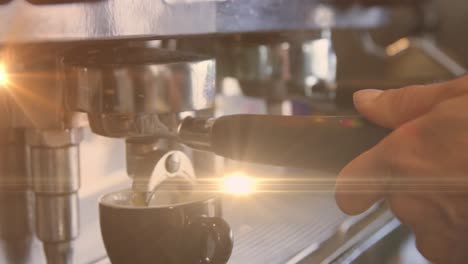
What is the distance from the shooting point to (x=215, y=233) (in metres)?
0.53

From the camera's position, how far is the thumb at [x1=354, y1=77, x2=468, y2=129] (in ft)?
1.32

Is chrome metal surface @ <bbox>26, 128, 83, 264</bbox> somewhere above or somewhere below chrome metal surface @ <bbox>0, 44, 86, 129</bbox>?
below

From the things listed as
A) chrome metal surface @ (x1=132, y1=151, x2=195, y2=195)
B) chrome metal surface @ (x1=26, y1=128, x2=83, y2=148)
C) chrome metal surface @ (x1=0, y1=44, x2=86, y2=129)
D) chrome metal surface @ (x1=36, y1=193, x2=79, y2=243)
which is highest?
chrome metal surface @ (x1=0, y1=44, x2=86, y2=129)

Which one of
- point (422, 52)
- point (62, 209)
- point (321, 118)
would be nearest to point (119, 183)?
point (62, 209)

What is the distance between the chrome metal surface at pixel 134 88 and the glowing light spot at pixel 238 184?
1.11 feet

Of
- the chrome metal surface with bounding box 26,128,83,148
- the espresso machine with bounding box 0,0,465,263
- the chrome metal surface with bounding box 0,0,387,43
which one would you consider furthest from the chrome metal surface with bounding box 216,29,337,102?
the chrome metal surface with bounding box 26,128,83,148

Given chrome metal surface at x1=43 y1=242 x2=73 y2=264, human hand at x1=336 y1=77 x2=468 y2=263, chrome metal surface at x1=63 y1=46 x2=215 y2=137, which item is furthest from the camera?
chrome metal surface at x1=43 y1=242 x2=73 y2=264

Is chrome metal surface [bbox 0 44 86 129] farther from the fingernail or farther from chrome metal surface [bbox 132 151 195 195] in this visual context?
the fingernail

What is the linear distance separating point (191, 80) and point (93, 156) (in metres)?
0.25

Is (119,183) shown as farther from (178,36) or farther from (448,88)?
(448,88)

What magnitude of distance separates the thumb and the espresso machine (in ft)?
0.03

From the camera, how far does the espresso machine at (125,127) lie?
1.54 feet

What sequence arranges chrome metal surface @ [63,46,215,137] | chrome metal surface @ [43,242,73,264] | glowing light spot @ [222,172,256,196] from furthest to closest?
glowing light spot @ [222,172,256,196], chrome metal surface @ [43,242,73,264], chrome metal surface @ [63,46,215,137]

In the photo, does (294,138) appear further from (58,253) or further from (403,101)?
(58,253)
